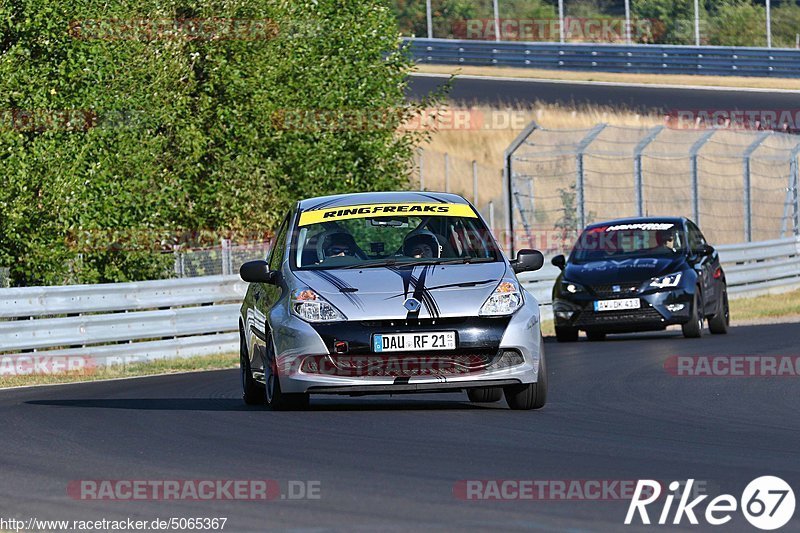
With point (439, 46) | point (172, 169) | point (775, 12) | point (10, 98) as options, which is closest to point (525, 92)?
point (439, 46)

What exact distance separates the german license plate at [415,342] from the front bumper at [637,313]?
9.68m

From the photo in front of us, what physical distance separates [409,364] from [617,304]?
32.3ft

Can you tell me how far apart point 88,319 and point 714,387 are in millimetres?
8289

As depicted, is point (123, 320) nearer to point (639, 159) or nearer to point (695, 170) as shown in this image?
point (639, 159)

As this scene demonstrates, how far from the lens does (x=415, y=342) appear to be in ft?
35.2

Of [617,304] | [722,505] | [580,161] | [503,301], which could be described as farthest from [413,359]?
[580,161]

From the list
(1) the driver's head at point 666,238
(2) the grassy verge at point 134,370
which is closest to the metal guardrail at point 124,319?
(2) the grassy verge at point 134,370

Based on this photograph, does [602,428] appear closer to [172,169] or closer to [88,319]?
[88,319]

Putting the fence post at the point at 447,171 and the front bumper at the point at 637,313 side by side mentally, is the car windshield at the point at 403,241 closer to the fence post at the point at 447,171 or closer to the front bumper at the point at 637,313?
the front bumper at the point at 637,313

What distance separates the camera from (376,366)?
10.8 m

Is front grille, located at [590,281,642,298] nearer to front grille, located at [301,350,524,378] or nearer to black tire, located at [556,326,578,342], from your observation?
black tire, located at [556,326,578,342]

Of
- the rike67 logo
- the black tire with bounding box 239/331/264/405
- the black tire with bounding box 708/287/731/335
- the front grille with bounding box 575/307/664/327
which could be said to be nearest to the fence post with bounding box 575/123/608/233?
the black tire with bounding box 708/287/731/335

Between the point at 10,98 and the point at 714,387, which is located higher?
the point at 10,98

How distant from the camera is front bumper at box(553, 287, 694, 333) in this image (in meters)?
20.0
